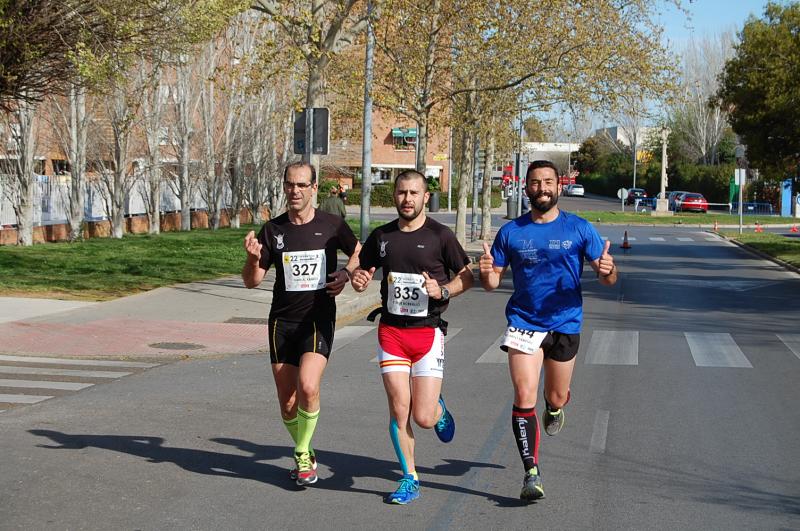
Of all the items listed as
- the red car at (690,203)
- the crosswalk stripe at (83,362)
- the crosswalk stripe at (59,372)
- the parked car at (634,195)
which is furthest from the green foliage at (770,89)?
the parked car at (634,195)

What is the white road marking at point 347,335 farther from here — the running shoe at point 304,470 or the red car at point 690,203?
the red car at point 690,203

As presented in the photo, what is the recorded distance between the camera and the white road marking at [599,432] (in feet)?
26.6

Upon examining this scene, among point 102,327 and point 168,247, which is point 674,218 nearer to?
point 168,247

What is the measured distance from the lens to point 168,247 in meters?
31.0

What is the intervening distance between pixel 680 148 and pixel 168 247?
7512 centimetres

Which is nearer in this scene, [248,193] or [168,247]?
[168,247]

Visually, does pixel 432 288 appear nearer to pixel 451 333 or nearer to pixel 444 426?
pixel 444 426

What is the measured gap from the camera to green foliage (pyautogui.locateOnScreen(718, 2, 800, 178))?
30.4 m

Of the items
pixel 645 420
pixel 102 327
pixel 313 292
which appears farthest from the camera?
pixel 102 327

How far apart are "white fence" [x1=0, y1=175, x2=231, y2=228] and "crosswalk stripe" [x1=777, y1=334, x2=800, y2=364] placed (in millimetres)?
22123

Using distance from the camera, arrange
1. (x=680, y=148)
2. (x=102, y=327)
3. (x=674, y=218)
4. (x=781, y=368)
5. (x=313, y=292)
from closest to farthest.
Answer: (x=313, y=292)
(x=781, y=368)
(x=102, y=327)
(x=674, y=218)
(x=680, y=148)

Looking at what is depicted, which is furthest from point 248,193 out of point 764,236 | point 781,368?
point 781,368

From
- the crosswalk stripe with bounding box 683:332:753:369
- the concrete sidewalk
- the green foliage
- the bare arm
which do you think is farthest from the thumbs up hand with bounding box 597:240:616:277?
the green foliage

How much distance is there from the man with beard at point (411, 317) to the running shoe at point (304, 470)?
571 mm
